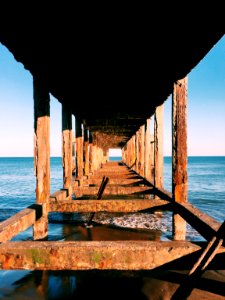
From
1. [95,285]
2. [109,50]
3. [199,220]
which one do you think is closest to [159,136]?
[109,50]

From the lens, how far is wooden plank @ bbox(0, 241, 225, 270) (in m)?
2.25

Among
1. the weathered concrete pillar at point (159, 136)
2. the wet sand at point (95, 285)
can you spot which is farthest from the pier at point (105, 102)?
the wet sand at point (95, 285)

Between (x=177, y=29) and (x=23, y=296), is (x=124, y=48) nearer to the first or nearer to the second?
(x=177, y=29)

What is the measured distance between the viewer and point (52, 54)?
3.73m

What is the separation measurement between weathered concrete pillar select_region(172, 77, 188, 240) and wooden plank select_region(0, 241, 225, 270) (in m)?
2.30

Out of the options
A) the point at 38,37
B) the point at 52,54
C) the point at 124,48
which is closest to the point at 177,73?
the point at 124,48

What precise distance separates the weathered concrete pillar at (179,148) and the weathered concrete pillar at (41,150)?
228 centimetres

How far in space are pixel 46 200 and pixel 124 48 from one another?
2.93m

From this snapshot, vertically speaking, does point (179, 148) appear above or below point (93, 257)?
above

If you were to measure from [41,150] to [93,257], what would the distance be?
2.82 metres

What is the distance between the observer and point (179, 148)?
15.1ft

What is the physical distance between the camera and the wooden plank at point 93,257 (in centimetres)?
225

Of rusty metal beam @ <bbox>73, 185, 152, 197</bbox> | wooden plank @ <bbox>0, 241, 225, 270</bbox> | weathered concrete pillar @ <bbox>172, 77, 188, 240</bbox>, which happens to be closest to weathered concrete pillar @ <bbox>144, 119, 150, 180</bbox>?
rusty metal beam @ <bbox>73, 185, 152, 197</bbox>

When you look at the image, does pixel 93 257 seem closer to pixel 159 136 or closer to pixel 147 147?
pixel 159 136
